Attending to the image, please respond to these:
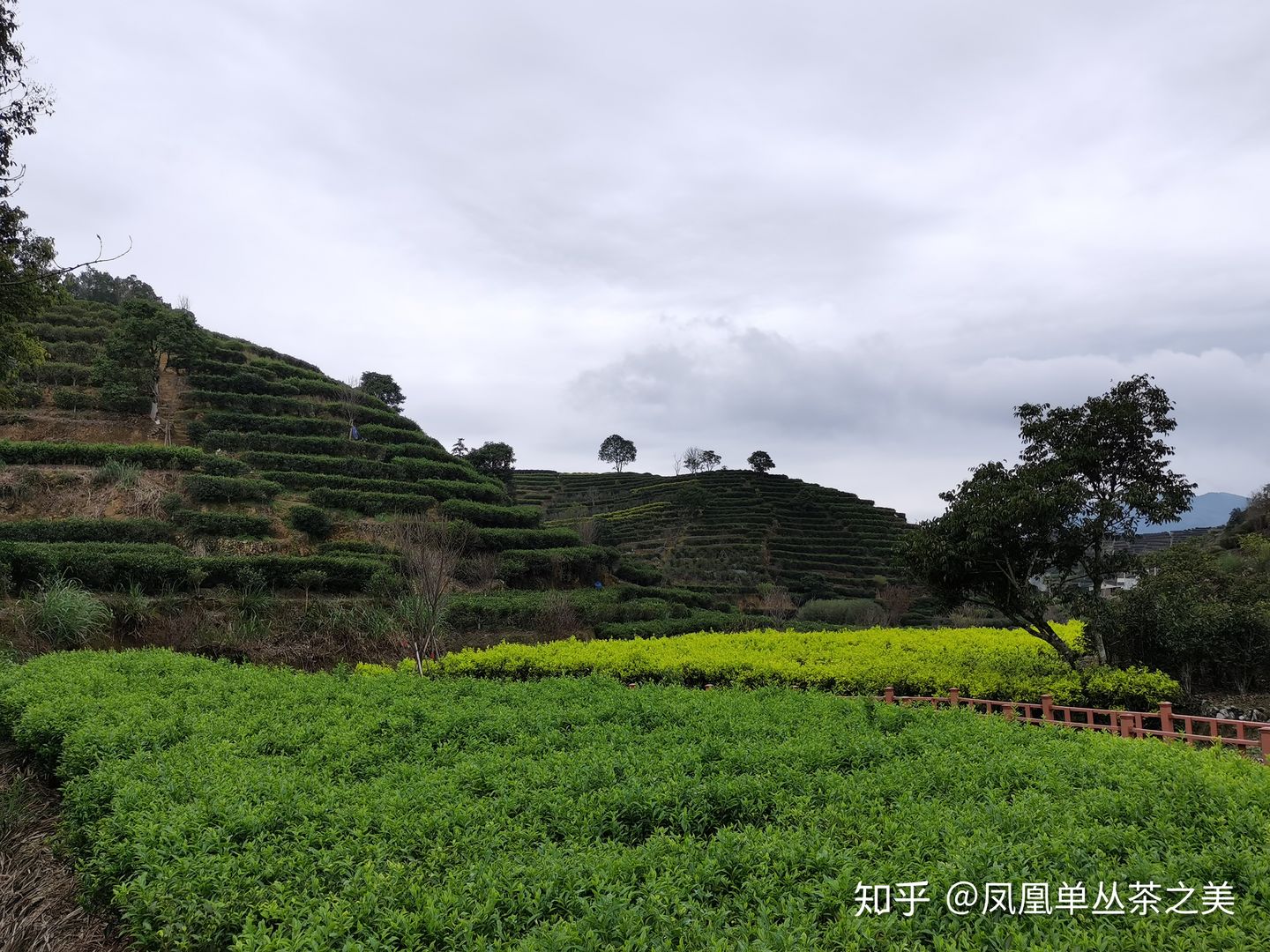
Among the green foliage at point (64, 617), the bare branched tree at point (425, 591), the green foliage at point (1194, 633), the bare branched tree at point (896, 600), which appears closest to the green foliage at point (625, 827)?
the green foliage at point (1194, 633)

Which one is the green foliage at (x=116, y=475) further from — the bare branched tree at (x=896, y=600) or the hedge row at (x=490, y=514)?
the bare branched tree at (x=896, y=600)

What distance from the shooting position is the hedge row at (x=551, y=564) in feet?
92.3

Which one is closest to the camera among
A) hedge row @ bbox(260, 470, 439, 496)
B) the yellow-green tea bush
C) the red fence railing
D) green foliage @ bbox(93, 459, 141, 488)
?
the red fence railing

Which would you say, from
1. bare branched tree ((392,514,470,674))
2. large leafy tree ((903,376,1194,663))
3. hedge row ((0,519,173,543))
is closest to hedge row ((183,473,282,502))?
Result: hedge row ((0,519,173,543))

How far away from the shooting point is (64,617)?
14.5 m

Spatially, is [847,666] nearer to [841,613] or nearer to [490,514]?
[490,514]

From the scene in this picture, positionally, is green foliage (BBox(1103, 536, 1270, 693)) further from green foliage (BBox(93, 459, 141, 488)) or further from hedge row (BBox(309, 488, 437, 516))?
green foliage (BBox(93, 459, 141, 488))

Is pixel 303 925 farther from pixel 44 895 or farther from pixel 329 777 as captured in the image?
pixel 44 895

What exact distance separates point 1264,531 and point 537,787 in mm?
50236

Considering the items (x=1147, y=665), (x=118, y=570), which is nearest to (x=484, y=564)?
(x=118, y=570)

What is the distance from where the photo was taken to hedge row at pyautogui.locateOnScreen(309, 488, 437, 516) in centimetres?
2838

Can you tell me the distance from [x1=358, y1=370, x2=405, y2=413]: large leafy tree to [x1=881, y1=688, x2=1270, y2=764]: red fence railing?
51.2m

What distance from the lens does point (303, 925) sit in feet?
9.53

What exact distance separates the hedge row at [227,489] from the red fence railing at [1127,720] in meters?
23.7
